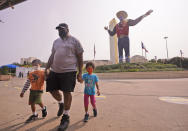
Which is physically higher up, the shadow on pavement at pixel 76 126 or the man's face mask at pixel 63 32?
the man's face mask at pixel 63 32

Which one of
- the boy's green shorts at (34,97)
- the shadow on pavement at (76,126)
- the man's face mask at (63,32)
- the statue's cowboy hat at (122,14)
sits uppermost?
the statue's cowboy hat at (122,14)

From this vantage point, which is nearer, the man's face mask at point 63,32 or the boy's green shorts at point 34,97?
the man's face mask at point 63,32

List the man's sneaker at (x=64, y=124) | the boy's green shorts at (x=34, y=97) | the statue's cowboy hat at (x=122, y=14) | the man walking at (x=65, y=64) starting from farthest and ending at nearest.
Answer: the statue's cowboy hat at (x=122, y=14), the boy's green shorts at (x=34, y=97), the man walking at (x=65, y=64), the man's sneaker at (x=64, y=124)

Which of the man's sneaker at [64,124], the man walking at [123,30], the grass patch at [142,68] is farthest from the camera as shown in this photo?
the man walking at [123,30]

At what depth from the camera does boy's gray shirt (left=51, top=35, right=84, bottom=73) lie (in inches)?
72.1

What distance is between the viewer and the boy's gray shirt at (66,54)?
1.83 metres

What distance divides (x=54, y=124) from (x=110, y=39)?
27.8m

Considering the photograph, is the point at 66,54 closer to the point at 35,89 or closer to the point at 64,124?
the point at 35,89

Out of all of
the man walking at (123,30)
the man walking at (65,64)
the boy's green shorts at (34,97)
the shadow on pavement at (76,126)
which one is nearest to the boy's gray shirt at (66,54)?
the man walking at (65,64)

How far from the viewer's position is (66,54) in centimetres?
183

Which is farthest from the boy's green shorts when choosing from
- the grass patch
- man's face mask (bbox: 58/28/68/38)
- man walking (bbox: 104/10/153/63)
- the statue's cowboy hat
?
the statue's cowboy hat

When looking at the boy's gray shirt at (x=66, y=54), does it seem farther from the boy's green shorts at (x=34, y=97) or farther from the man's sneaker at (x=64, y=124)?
the man's sneaker at (x=64, y=124)

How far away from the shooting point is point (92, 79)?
2.14 metres

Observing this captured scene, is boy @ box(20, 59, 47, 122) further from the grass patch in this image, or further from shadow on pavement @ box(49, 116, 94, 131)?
the grass patch
